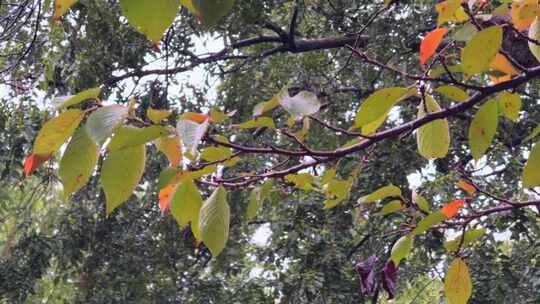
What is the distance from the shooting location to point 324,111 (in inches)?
131

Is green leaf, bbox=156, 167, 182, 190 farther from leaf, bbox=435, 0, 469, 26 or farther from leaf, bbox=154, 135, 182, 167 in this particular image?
leaf, bbox=435, 0, 469, 26

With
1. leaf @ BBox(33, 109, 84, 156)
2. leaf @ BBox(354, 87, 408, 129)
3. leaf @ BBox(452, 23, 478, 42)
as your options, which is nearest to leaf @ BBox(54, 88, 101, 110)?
leaf @ BBox(33, 109, 84, 156)

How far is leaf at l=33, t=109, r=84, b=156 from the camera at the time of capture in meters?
0.54

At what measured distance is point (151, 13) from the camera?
396 millimetres

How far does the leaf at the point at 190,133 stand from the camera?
0.56 meters

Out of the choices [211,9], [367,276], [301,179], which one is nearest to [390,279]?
[367,276]

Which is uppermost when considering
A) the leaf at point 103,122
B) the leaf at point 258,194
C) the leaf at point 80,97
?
the leaf at point 258,194

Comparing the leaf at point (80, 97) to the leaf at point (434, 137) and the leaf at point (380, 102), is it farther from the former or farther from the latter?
the leaf at point (434, 137)

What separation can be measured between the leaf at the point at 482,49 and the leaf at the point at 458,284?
34cm

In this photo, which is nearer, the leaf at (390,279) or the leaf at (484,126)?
the leaf at (484,126)

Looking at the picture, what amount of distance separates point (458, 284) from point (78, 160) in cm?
55

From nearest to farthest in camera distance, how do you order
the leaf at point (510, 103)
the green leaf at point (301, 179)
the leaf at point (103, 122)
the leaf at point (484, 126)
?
the leaf at point (103, 122) → the leaf at point (484, 126) → the leaf at point (510, 103) → the green leaf at point (301, 179)

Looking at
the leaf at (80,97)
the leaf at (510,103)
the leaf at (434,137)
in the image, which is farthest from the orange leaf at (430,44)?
the leaf at (80,97)

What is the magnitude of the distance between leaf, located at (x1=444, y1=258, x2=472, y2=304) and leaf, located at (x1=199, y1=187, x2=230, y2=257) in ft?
1.22
